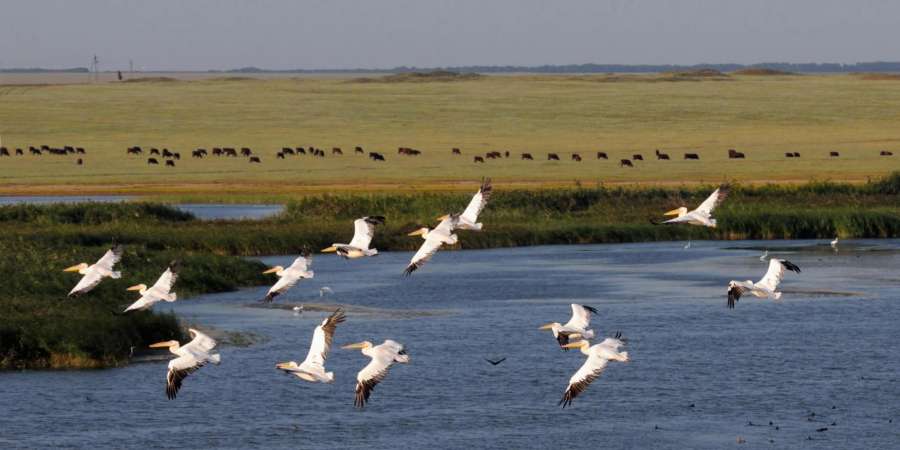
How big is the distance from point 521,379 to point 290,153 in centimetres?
5817

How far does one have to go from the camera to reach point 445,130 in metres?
107

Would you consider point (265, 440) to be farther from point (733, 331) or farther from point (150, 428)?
point (733, 331)

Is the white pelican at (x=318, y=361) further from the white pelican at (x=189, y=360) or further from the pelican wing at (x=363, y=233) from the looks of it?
the pelican wing at (x=363, y=233)

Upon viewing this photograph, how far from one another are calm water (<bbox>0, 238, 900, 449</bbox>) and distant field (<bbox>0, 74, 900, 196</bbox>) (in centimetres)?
2728

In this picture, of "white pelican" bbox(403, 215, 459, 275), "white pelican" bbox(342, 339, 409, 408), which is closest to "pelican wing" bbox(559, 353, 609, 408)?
"white pelican" bbox(342, 339, 409, 408)

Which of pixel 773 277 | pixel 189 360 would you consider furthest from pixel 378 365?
pixel 773 277

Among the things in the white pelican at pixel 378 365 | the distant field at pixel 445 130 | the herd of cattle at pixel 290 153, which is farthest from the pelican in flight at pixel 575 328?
the herd of cattle at pixel 290 153

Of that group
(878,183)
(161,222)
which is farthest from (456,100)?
(161,222)

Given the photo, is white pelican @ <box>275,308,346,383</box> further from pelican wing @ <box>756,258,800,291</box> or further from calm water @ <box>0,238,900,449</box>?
pelican wing @ <box>756,258,800,291</box>

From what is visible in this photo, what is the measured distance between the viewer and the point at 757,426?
89.2ft

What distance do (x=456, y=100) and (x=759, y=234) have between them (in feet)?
272

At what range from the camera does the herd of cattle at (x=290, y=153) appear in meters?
82.5

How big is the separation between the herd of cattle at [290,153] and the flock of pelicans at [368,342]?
54.8 meters

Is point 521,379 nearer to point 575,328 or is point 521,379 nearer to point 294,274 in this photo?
point 575,328
